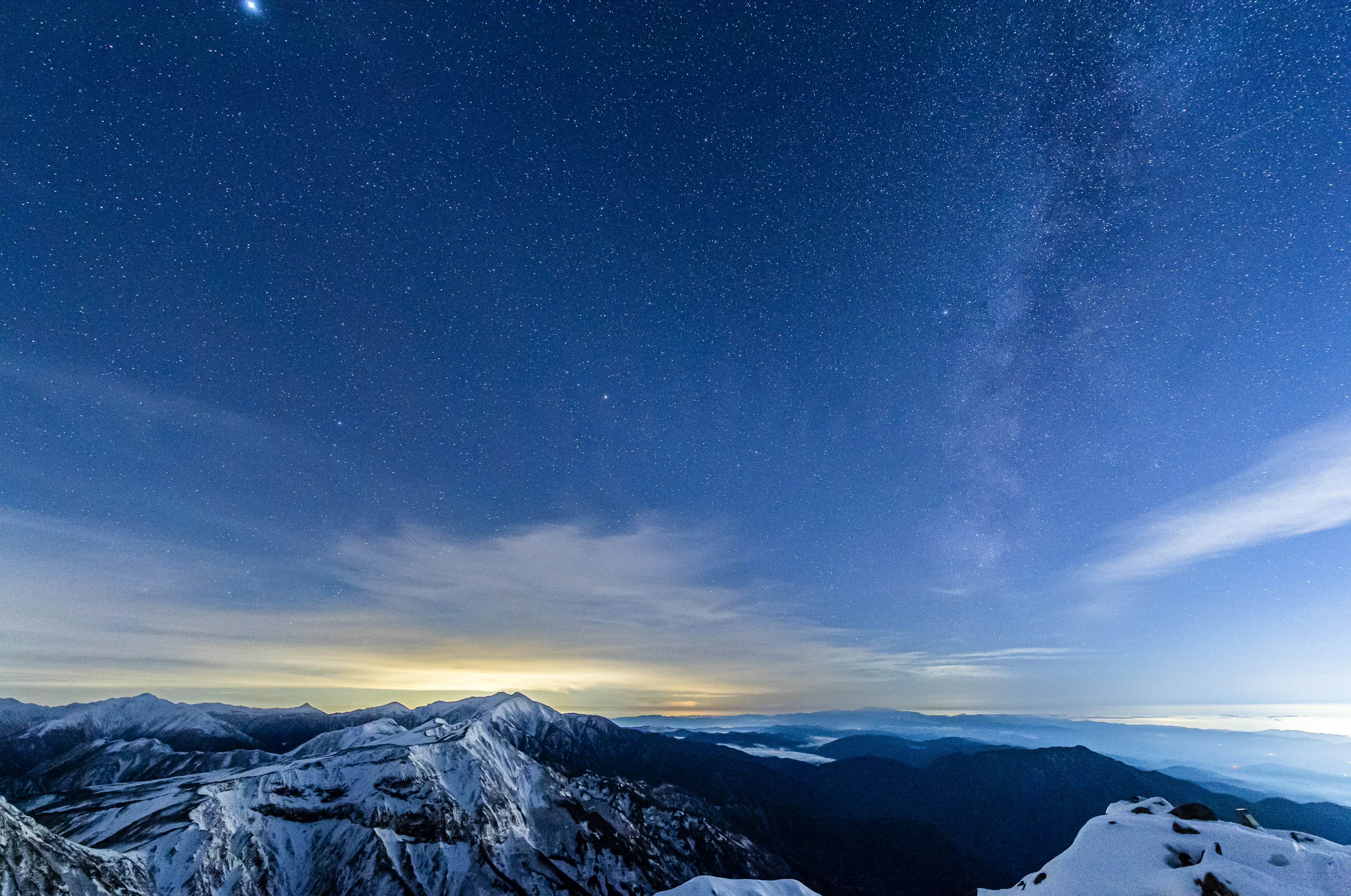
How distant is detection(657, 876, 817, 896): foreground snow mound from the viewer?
82.9 meters

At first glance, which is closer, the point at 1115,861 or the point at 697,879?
the point at 1115,861

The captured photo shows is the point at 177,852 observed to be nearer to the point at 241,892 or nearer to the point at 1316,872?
the point at 241,892

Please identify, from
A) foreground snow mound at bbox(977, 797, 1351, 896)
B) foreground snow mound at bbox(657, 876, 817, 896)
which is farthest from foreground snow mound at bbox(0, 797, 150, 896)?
foreground snow mound at bbox(977, 797, 1351, 896)

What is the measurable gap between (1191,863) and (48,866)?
18315 centimetres

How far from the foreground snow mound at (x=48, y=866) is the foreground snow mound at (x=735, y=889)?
116444 mm

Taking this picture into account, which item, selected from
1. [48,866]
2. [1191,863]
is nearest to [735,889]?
[1191,863]

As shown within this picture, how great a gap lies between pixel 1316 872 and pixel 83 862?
8057 inches

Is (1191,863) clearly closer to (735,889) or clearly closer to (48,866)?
(735,889)

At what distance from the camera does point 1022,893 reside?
57031 millimetres

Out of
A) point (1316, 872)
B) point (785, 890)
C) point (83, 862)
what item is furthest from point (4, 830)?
point (1316, 872)

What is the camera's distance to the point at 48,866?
103562mm

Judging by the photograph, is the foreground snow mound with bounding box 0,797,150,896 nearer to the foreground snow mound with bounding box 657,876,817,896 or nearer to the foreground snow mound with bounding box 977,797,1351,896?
the foreground snow mound with bounding box 657,876,817,896

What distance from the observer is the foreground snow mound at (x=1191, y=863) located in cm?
4241

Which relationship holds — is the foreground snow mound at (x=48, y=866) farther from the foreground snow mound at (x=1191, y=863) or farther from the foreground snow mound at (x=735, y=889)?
the foreground snow mound at (x=1191, y=863)
